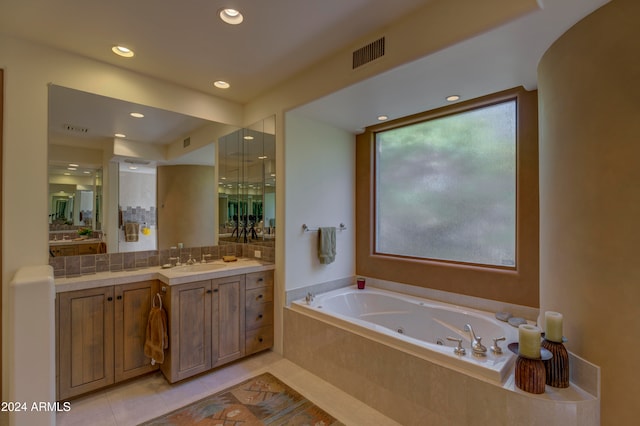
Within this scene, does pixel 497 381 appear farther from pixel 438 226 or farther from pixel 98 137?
pixel 98 137

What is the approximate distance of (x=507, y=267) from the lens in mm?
2533

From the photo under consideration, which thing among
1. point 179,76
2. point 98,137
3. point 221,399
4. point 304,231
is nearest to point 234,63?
point 179,76

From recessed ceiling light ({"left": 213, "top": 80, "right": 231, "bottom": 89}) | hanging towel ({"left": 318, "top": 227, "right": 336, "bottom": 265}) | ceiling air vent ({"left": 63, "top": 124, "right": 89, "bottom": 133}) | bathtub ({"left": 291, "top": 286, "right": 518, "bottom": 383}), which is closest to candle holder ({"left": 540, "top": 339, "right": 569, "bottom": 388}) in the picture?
bathtub ({"left": 291, "top": 286, "right": 518, "bottom": 383})

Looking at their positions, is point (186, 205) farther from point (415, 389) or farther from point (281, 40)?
point (415, 389)

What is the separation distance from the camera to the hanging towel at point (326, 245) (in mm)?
3197

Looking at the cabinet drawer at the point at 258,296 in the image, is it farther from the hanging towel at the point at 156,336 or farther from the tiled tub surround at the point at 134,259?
the hanging towel at the point at 156,336

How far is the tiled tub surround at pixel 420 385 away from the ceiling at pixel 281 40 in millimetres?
1888

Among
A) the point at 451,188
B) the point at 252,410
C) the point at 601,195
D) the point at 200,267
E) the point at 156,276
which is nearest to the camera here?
the point at 601,195

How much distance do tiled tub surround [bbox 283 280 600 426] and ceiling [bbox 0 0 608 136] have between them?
74.3 inches

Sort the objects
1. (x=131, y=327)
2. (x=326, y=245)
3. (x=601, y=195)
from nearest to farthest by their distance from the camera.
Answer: (x=601, y=195) → (x=131, y=327) → (x=326, y=245)

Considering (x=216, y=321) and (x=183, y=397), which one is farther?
(x=216, y=321)

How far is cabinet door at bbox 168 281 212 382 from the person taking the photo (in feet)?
7.99

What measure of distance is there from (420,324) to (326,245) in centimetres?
124

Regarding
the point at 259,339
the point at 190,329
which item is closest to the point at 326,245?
the point at 259,339
